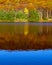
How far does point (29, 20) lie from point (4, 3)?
52467mm

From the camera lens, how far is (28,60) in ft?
51.0

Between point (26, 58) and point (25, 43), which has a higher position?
point (26, 58)

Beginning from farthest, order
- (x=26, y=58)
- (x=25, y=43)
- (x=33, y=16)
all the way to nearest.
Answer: (x=33, y=16) < (x=25, y=43) < (x=26, y=58)

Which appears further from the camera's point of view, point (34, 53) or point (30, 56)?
point (34, 53)

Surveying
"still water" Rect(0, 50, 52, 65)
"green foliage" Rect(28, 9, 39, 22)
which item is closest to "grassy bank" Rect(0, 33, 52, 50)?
"still water" Rect(0, 50, 52, 65)

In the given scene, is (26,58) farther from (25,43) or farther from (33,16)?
(33,16)

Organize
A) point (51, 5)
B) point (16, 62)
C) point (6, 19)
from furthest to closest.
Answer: point (51, 5) → point (6, 19) → point (16, 62)

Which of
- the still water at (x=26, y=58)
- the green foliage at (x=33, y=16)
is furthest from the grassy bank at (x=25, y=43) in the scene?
the green foliage at (x=33, y=16)

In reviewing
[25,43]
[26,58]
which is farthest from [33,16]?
[26,58]

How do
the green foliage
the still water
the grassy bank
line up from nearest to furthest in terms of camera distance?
the still water
the grassy bank
the green foliage

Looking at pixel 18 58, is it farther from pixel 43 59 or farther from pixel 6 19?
pixel 6 19

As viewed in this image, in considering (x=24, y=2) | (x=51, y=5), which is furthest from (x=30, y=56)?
(x=24, y=2)

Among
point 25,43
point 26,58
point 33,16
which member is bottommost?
point 33,16

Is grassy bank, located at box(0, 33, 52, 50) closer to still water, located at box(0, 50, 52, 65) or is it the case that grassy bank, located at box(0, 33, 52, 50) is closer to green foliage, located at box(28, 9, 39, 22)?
still water, located at box(0, 50, 52, 65)
